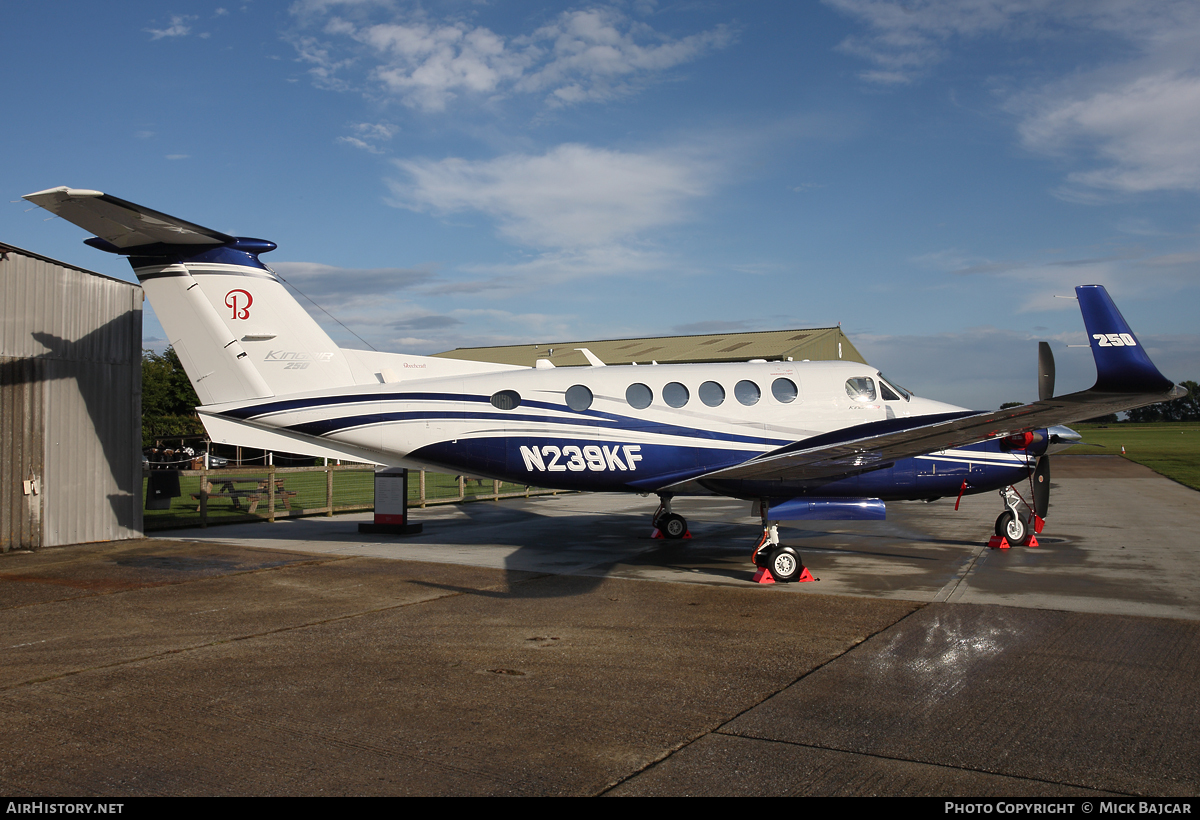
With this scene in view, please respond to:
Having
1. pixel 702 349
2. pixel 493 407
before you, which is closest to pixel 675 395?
pixel 493 407

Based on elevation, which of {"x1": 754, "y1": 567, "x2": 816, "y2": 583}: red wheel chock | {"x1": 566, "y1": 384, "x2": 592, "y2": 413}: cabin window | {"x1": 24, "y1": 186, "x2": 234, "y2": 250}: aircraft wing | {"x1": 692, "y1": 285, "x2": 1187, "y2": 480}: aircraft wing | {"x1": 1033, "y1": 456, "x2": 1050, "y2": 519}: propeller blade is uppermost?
{"x1": 24, "y1": 186, "x2": 234, "y2": 250}: aircraft wing

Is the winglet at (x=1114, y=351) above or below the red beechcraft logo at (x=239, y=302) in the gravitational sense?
below

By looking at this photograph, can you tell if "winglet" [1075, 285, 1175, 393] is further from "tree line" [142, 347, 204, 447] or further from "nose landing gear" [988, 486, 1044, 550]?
"tree line" [142, 347, 204, 447]

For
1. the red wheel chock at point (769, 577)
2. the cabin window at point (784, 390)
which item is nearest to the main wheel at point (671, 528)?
the cabin window at point (784, 390)

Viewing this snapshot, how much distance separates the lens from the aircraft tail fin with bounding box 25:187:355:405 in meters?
11.8

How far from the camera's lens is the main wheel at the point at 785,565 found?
34.2 feet

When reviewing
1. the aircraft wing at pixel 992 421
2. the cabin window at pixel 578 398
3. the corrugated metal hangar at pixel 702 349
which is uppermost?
the corrugated metal hangar at pixel 702 349

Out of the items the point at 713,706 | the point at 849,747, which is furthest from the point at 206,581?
the point at 849,747

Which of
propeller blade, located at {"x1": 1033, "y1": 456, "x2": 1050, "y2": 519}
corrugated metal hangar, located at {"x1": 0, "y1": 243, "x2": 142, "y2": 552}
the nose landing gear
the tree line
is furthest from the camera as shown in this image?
the tree line

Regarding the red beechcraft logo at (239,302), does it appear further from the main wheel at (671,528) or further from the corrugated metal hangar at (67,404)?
the main wheel at (671,528)

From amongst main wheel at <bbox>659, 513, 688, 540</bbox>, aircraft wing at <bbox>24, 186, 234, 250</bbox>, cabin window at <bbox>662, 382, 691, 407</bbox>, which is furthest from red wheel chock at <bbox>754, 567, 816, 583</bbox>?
aircraft wing at <bbox>24, 186, 234, 250</bbox>

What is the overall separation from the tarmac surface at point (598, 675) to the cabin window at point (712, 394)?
2.54 m

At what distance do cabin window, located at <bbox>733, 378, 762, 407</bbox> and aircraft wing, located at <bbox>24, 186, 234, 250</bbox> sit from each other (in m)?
8.16

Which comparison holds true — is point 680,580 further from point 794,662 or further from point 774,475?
point 794,662
